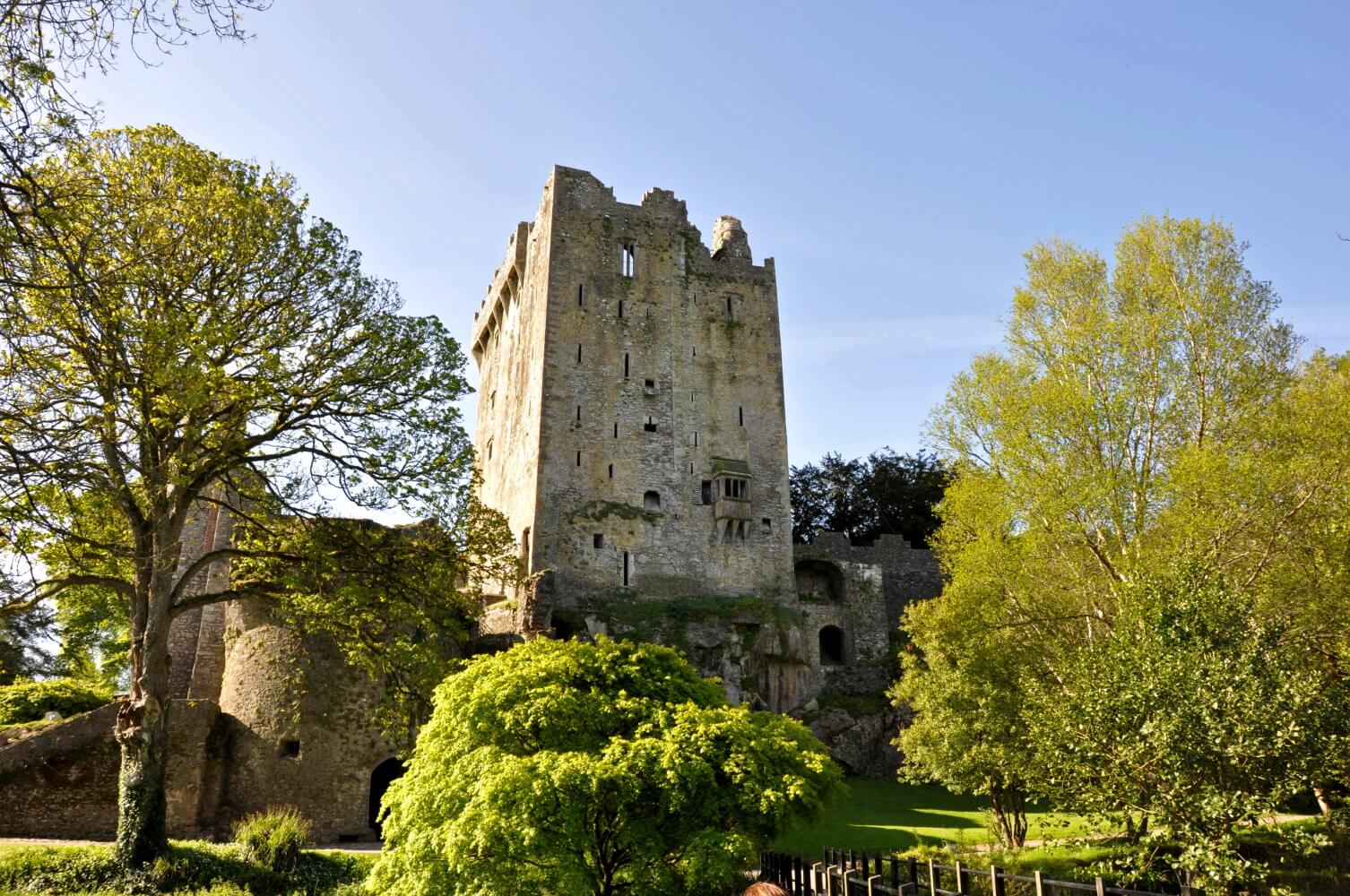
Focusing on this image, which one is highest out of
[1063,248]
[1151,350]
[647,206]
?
[647,206]

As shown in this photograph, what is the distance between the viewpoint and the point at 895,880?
1245 cm

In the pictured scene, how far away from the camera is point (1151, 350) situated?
20250 millimetres

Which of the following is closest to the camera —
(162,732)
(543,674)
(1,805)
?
(543,674)

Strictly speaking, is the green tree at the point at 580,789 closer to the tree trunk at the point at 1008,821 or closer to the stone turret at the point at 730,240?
the tree trunk at the point at 1008,821

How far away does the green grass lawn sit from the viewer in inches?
872

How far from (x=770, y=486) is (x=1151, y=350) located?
20.8 m

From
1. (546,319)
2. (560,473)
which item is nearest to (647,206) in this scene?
(546,319)

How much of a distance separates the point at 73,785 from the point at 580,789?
14.0 meters

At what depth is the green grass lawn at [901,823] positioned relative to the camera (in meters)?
22.1

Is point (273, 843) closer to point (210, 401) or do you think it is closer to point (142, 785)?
point (142, 785)

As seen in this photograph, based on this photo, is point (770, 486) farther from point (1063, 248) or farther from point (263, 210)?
point (263, 210)

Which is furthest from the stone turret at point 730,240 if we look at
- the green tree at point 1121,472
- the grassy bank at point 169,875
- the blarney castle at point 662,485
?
the grassy bank at point 169,875

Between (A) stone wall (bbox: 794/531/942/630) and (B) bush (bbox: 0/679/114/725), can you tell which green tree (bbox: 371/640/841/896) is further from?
(A) stone wall (bbox: 794/531/942/630)

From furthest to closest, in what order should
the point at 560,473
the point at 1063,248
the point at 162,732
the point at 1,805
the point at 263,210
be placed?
the point at 560,473, the point at 1063,248, the point at 1,805, the point at 263,210, the point at 162,732
